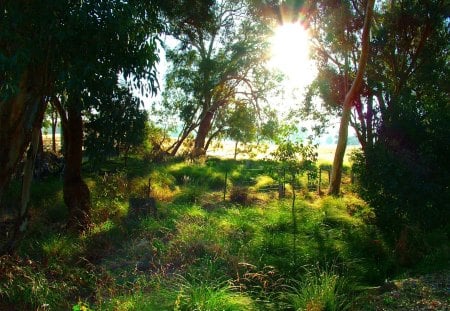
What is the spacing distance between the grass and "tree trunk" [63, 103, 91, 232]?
49 cm

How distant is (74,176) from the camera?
33.8ft

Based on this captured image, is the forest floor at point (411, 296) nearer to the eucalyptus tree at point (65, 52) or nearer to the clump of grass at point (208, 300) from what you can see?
the clump of grass at point (208, 300)

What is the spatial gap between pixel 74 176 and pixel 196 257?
15.2 ft

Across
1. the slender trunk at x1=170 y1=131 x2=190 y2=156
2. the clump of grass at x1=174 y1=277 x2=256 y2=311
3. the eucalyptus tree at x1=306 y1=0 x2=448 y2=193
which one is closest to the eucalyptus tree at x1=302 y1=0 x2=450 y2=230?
the eucalyptus tree at x1=306 y1=0 x2=448 y2=193

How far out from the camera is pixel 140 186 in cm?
1381

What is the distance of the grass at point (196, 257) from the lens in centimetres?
548

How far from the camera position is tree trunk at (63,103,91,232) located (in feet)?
32.4

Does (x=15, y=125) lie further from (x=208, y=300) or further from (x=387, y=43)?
(x=387, y=43)

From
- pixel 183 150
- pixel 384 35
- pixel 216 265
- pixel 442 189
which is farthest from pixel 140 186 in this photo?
pixel 183 150

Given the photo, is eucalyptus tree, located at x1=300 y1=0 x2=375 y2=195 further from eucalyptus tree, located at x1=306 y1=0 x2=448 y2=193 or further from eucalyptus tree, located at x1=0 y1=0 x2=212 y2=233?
eucalyptus tree, located at x1=0 y1=0 x2=212 y2=233

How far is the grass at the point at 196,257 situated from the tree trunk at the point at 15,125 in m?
1.41

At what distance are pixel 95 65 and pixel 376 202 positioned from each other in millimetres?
6894

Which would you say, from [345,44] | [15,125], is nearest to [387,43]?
[345,44]

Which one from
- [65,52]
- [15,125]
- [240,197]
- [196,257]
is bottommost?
[196,257]
